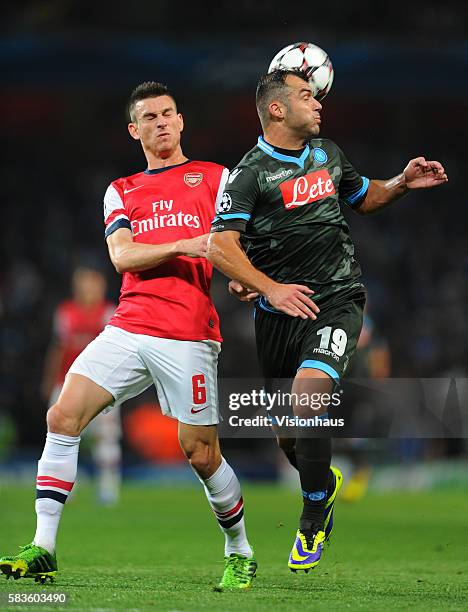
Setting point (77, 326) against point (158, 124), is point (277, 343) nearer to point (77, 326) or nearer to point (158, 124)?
point (158, 124)

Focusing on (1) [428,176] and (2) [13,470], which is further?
(2) [13,470]

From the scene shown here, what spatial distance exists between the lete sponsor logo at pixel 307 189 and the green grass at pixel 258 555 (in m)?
1.81

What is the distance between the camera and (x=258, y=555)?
6.96 metres

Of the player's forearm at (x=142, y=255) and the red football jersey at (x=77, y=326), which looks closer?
the player's forearm at (x=142, y=255)

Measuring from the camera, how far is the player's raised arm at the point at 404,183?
5746 millimetres

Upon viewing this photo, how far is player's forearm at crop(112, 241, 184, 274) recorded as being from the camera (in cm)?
533

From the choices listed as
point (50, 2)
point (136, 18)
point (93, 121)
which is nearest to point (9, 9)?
point (50, 2)

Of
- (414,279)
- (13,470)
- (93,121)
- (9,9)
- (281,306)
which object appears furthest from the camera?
(93,121)

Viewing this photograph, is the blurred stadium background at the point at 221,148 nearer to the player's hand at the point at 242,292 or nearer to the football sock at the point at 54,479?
the player's hand at the point at 242,292

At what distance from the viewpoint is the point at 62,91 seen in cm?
1950

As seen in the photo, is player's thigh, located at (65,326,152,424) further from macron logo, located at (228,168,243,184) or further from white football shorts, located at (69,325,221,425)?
macron logo, located at (228,168,243,184)

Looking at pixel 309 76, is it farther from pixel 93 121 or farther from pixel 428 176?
pixel 93 121

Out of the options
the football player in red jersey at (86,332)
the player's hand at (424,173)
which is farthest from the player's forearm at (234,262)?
the football player in red jersey at (86,332)

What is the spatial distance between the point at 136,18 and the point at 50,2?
140 cm
